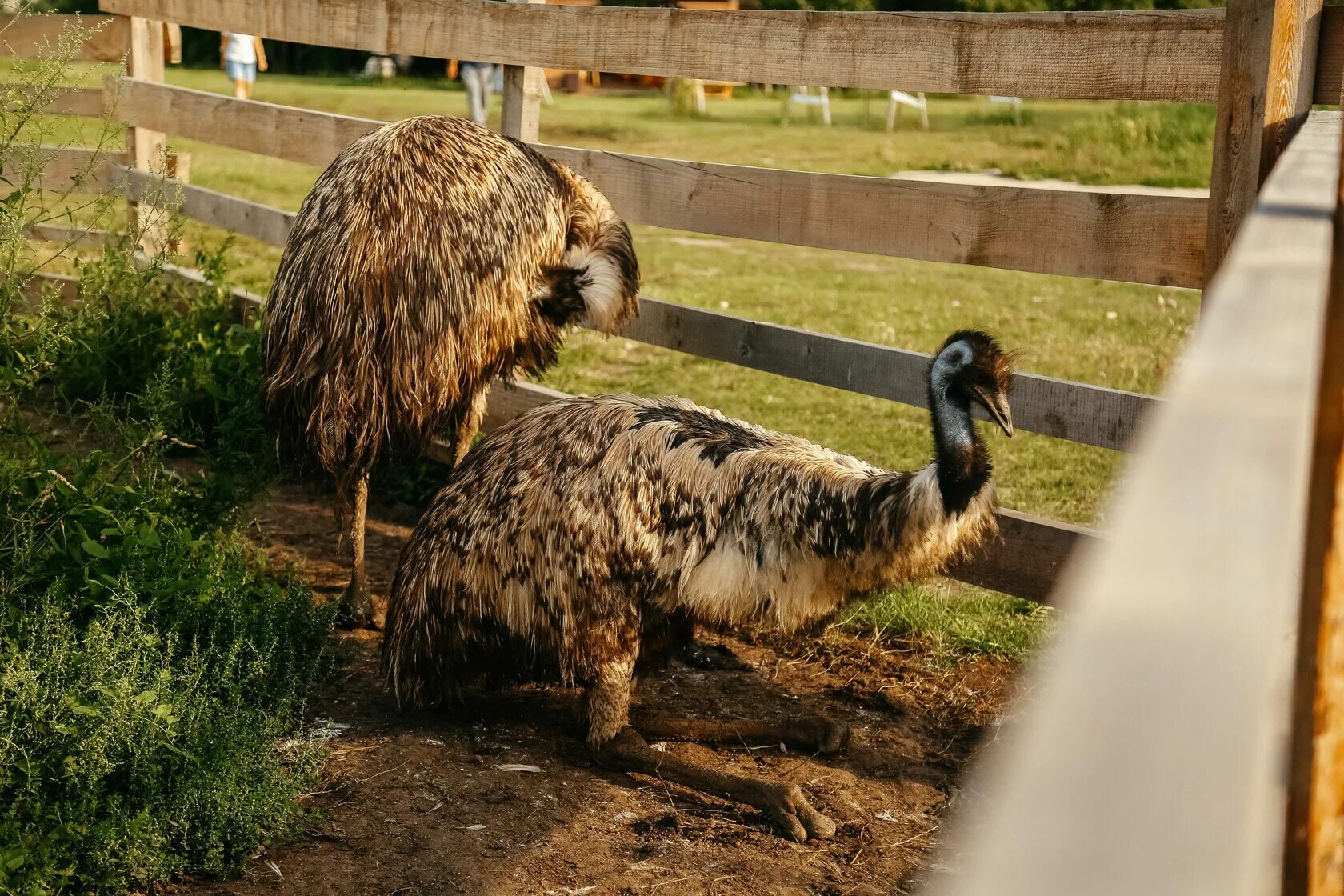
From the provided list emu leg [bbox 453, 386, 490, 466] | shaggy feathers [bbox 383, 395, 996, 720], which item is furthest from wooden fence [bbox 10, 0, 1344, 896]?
emu leg [bbox 453, 386, 490, 466]

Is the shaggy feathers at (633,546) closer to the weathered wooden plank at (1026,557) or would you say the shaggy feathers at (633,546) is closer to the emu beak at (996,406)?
the emu beak at (996,406)

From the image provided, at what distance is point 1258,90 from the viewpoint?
10.5 ft

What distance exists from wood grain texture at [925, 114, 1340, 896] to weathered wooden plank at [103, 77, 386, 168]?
493 centimetres

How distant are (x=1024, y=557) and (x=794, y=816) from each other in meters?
1.18

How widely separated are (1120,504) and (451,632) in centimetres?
310

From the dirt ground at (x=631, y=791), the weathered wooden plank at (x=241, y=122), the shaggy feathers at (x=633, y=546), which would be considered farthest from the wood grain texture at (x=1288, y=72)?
the weathered wooden plank at (x=241, y=122)

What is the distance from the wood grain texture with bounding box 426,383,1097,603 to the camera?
3939 millimetres

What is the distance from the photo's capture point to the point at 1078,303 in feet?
32.4

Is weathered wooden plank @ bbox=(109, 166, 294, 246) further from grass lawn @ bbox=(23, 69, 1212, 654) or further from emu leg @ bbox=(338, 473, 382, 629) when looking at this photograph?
emu leg @ bbox=(338, 473, 382, 629)

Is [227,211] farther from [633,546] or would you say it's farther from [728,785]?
[728,785]

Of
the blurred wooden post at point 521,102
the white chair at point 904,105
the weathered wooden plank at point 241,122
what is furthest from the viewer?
the white chair at point 904,105

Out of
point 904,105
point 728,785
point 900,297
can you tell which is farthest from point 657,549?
point 904,105

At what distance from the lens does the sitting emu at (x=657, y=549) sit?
324 centimetres

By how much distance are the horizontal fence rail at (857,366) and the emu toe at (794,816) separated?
3.33 feet
